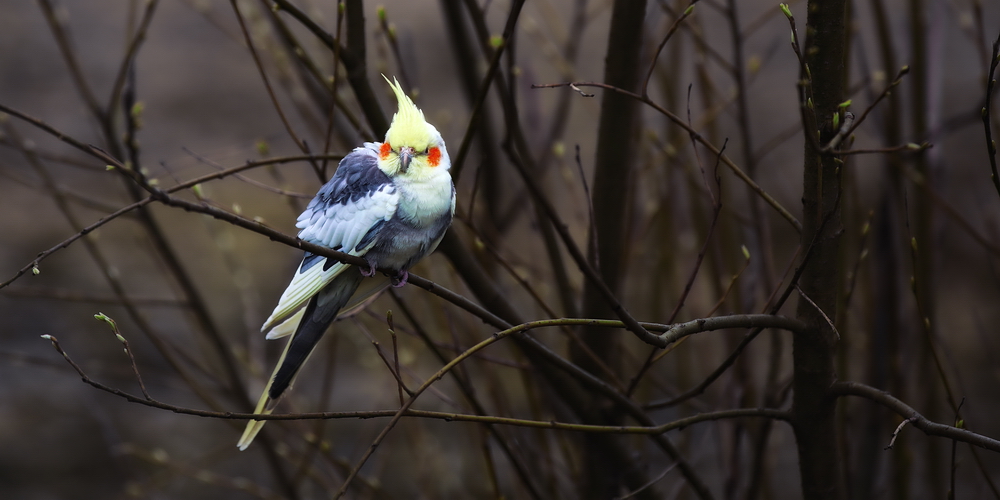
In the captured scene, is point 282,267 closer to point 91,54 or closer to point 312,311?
point 91,54

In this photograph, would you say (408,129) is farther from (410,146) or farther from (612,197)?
(612,197)

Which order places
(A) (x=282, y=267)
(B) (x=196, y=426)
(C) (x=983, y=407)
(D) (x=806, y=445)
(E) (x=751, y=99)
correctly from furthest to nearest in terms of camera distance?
(E) (x=751, y=99), (A) (x=282, y=267), (B) (x=196, y=426), (C) (x=983, y=407), (D) (x=806, y=445)

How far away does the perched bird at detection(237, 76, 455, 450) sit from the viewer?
204cm

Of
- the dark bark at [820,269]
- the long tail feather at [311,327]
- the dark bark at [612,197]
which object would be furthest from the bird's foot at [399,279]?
the dark bark at [820,269]

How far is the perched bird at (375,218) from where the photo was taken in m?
2.04

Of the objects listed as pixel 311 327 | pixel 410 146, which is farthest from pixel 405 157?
pixel 311 327

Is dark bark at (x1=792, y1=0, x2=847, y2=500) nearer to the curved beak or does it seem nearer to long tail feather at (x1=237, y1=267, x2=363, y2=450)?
the curved beak

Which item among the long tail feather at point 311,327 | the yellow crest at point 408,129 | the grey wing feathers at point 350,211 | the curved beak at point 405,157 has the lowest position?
the long tail feather at point 311,327

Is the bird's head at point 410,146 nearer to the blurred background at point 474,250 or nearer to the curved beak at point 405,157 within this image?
the curved beak at point 405,157

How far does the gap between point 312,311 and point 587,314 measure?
36.7 inches

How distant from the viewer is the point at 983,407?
18.4 feet

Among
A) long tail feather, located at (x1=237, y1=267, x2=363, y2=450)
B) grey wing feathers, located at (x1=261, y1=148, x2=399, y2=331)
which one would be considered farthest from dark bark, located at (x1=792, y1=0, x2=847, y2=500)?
long tail feather, located at (x1=237, y1=267, x2=363, y2=450)

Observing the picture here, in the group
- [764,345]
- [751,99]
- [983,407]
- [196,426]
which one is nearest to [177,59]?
[196,426]

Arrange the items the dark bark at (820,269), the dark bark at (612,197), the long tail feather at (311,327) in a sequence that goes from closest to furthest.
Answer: the dark bark at (820,269), the long tail feather at (311,327), the dark bark at (612,197)
